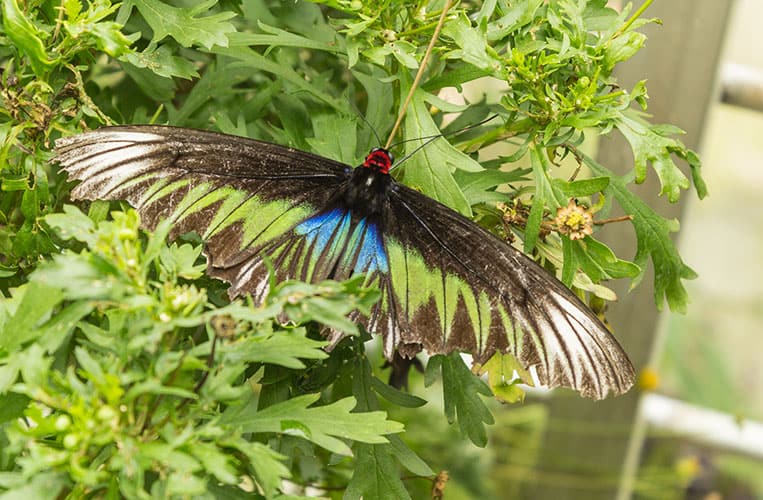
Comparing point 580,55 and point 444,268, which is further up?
point 580,55

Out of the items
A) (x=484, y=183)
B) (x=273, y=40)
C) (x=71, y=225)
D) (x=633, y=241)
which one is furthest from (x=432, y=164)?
(x=633, y=241)

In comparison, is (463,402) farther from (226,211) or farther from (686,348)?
(686,348)

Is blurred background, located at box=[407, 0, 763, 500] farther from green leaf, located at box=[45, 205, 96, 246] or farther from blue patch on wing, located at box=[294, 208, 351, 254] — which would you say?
green leaf, located at box=[45, 205, 96, 246]

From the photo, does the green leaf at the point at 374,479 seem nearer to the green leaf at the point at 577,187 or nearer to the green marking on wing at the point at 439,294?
the green marking on wing at the point at 439,294

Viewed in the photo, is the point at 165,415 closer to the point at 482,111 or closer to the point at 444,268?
the point at 444,268

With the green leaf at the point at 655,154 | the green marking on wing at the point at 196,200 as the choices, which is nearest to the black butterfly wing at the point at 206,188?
the green marking on wing at the point at 196,200

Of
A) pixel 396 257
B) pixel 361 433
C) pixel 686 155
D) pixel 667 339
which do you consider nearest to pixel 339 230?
pixel 396 257
